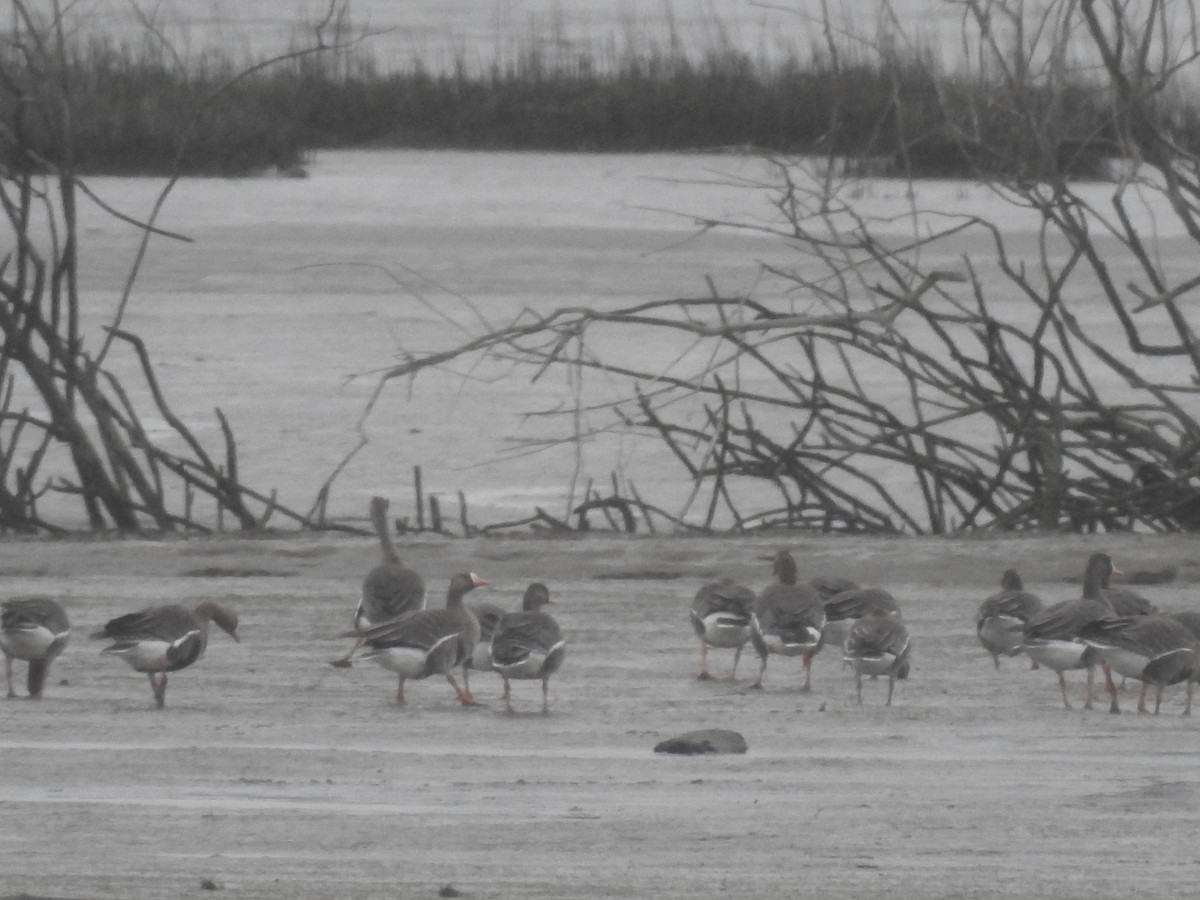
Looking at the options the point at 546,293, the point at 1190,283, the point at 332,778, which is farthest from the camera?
the point at 546,293

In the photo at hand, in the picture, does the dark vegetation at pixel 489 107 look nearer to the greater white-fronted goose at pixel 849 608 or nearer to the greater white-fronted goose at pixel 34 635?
the greater white-fronted goose at pixel 849 608

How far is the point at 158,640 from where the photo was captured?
7082 mm

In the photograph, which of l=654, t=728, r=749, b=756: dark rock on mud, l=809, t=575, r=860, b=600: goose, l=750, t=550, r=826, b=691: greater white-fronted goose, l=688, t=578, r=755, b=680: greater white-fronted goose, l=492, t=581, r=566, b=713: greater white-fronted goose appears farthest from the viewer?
l=809, t=575, r=860, b=600: goose

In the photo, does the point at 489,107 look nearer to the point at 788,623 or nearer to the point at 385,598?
the point at 385,598

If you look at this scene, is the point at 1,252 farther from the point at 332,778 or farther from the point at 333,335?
the point at 332,778

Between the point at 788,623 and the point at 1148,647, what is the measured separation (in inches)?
42.2

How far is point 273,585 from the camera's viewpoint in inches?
365

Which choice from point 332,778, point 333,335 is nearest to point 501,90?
point 333,335

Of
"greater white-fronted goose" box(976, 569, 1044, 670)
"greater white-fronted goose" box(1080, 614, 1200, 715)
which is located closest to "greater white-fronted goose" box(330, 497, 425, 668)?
"greater white-fronted goose" box(976, 569, 1044, 670)

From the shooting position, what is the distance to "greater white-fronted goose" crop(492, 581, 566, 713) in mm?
7000

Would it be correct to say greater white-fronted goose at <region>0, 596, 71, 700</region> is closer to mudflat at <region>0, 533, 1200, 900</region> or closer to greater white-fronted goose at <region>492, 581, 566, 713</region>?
mudflat at <region>0, 533, 1200, 900</region>

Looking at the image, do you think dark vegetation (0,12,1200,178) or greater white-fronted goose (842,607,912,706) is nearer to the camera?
greater white-fronted goose (842,607,912,706)

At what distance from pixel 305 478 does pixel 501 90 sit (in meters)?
22.1

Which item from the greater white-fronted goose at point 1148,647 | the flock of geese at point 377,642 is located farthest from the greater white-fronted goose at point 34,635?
the greater white-fronted goose at point 1148,647
